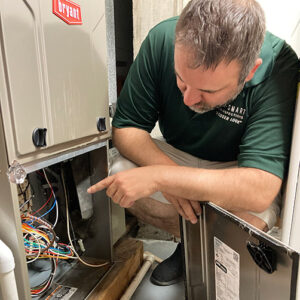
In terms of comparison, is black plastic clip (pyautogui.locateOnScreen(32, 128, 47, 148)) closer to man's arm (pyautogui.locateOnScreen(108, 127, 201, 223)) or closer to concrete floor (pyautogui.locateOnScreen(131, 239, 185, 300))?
man's arm (pyautogui.locateOnScreen(108, 127, 201, 223))

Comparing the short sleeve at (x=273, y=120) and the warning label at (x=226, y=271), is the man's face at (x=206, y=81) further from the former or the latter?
the warning label at (x=226, y=271)

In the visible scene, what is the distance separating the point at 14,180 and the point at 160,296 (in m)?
0.72

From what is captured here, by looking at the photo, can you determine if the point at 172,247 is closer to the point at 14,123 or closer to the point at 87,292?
the point at 87,292

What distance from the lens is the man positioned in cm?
63

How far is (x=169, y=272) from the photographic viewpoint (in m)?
1.08

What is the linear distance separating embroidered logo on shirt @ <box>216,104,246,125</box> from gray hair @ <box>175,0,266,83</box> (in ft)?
0.61

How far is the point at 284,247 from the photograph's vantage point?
49 cm

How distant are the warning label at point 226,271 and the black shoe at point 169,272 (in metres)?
0.34

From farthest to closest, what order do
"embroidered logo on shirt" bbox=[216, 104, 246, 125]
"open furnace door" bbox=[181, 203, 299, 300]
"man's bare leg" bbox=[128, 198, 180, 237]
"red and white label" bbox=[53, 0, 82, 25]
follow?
"man's bare leg" bbox=[128, 198, 180, 237] → "embroidered logo on shirt" bbox=[216, 104, 246, 125] → "red and white label" bbox=[53, 0, 82, 25] → "open furnace door" bbox=[181, 203, 299, 300]

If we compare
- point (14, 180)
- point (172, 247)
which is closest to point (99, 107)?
point (14, 180)

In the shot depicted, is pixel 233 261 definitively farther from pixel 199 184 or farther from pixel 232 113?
pixel 232 113

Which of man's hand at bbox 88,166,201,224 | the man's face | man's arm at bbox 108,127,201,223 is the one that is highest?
the man's face

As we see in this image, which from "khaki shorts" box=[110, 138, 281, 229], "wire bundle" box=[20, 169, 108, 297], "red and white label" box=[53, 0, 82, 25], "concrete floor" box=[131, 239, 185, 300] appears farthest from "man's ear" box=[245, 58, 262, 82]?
"concrete floor" box=[131, 239, 185, 300]

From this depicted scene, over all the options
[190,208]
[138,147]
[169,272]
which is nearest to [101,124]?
[138,147]
